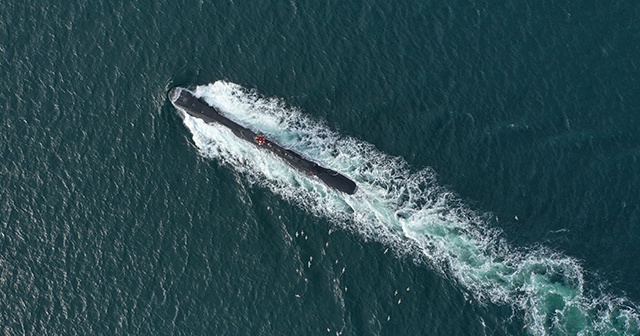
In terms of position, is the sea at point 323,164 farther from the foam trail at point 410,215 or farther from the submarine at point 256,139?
the submarine at point 256,139

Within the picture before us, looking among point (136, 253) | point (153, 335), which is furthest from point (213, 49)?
point (153, 335)

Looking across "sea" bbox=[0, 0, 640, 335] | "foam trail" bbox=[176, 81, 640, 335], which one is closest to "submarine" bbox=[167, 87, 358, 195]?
"foam trail" bbox=[176, 81, 640, 335]

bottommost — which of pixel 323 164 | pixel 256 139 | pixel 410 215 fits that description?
pixel 410 215

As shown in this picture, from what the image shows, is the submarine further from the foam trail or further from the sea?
the sea

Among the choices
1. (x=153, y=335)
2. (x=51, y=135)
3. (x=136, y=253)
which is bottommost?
(x=153, y=335)

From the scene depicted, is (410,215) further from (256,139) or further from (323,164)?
(256,139)

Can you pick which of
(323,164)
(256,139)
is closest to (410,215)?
(323,164)

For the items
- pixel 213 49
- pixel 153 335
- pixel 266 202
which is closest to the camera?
pixel 153 335

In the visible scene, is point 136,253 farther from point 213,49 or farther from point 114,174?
point 213,49
